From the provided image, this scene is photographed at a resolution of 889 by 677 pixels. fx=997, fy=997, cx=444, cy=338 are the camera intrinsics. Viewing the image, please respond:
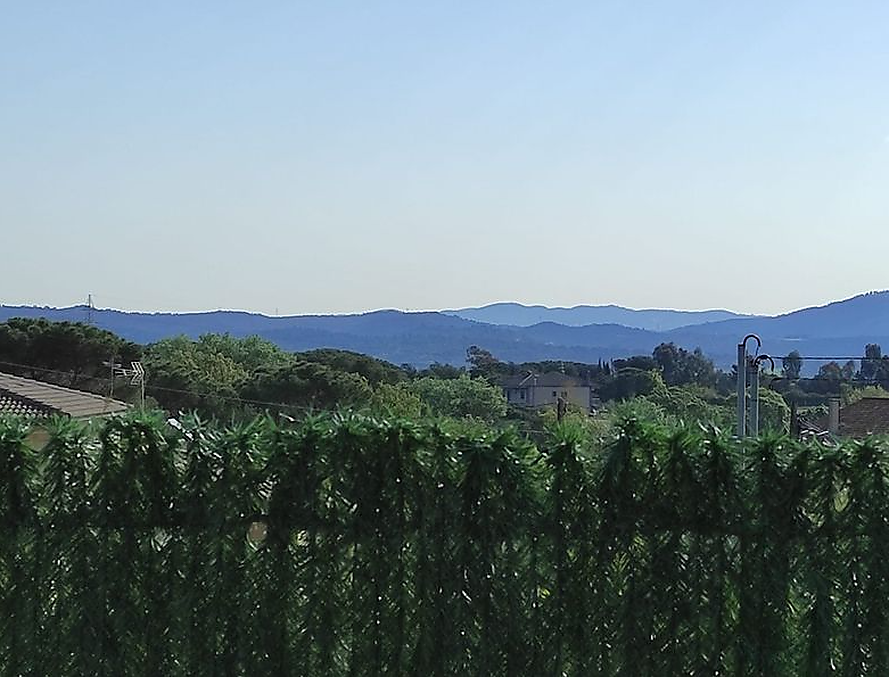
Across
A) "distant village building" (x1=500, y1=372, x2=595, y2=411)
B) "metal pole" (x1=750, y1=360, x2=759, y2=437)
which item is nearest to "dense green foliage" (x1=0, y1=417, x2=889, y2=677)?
"metal pole" (x1=750, y1=360, x2=759, y2=437)

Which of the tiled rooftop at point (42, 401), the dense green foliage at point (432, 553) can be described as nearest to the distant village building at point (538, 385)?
the tiled rooftop at point (42, 401)

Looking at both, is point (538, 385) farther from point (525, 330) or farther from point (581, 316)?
point (581, 316)

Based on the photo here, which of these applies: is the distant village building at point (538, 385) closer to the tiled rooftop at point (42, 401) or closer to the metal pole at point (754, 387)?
the tiled rooftop at point (42, 401)

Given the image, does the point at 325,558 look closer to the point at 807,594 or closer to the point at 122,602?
the point at 122,602

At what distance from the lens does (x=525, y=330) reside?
8288cm

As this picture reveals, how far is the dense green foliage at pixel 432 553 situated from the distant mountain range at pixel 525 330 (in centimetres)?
3639

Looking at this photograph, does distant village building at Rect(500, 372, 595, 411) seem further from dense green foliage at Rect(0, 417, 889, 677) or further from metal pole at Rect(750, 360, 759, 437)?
dense green foliage at Rect(0, 417, 889, 677)

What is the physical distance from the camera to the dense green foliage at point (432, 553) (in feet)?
12.1

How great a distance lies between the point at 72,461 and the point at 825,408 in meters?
14.4

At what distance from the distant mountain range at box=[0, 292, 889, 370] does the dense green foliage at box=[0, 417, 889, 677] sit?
1433 inches

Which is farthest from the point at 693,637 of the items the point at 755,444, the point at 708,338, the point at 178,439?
the point at 708,338

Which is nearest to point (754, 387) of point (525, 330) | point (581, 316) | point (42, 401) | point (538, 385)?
point (42, 401)

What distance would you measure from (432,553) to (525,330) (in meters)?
79.4

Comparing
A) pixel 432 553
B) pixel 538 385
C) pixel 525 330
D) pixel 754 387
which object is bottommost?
pixel 538 385
